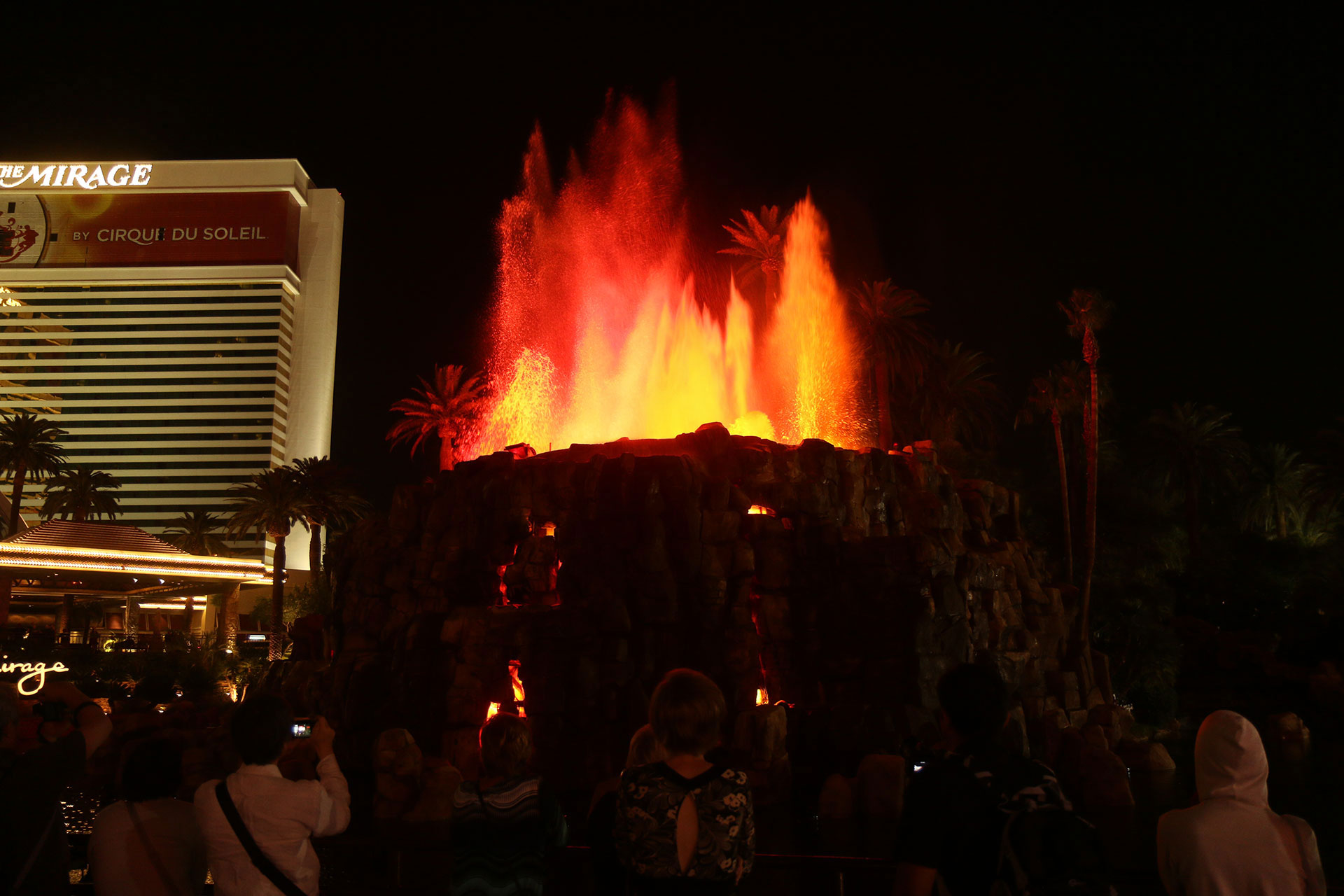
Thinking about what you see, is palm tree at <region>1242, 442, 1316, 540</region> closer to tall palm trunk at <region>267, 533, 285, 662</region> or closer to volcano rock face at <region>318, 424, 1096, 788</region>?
volcano rock face at <region>318, 424, 1096, 788</region>

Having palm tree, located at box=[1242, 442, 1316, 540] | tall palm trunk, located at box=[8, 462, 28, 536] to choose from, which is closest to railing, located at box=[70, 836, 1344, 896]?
palm tree, located at box=[1242, 442, 1316, 540]

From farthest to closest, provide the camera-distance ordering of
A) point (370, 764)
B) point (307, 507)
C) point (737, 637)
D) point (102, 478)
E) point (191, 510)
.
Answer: point (191, 510) → point (102, 478) → point (307, 507) → point (370, 764) → point (737, 637)

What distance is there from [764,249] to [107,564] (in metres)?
37.0

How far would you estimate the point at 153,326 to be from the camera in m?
134

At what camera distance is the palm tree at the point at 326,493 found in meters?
58.8

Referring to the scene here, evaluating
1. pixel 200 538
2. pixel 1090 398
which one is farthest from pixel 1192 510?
pixel 200 538

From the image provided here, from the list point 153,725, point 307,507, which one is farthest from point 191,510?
point 153,725

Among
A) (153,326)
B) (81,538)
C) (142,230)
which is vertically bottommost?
(81,538)

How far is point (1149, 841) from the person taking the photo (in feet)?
56.6

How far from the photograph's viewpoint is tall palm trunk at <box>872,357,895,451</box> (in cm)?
4600

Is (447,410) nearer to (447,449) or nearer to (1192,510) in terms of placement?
(447,449)

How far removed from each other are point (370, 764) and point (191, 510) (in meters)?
120

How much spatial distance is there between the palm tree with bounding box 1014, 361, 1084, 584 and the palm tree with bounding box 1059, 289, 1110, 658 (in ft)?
2.83

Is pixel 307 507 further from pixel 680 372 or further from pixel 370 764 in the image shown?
pixel 370 764
